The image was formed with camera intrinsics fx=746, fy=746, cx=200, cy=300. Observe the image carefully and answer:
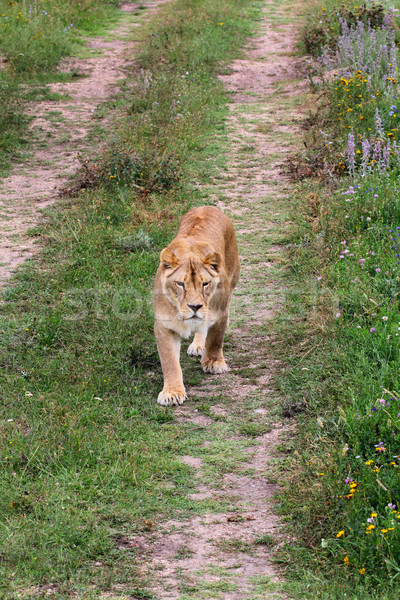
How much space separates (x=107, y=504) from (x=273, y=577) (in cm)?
109

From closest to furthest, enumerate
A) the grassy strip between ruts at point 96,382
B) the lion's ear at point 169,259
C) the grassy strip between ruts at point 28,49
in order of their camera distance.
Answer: the grassy strip between ruts at point 96,382 → the lion's ear at point 169,259 → the grassy strip between ruts at point 28,49

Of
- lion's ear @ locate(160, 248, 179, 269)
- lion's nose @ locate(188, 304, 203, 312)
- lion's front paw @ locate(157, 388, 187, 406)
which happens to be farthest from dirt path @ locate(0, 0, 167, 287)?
lion's nose @ locate(188, 304, 203, 312)

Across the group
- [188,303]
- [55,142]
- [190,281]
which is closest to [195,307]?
[188,303]

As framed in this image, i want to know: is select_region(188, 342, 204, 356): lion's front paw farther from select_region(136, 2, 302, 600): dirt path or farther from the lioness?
select_region(136, 2, 302, 600): dirt path

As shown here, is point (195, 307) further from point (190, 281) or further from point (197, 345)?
point (197, 345)

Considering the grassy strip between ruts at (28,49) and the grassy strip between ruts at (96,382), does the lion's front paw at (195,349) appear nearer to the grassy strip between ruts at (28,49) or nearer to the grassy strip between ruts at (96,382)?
the grassy strip between ruts at (96,382)

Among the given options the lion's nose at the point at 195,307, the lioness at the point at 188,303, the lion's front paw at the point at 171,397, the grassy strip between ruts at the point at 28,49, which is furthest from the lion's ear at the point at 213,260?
the grassy strip between ruts at the point at 28,49

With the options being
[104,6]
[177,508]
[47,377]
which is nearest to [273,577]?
[177,508]

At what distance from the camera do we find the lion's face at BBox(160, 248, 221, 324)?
5.42 m

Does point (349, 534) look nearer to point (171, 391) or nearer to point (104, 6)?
point (171, 391)

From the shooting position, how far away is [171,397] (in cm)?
559

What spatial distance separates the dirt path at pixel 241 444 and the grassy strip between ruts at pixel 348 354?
0.19m

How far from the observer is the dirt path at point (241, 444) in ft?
12.5

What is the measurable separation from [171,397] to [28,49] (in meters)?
10.7
